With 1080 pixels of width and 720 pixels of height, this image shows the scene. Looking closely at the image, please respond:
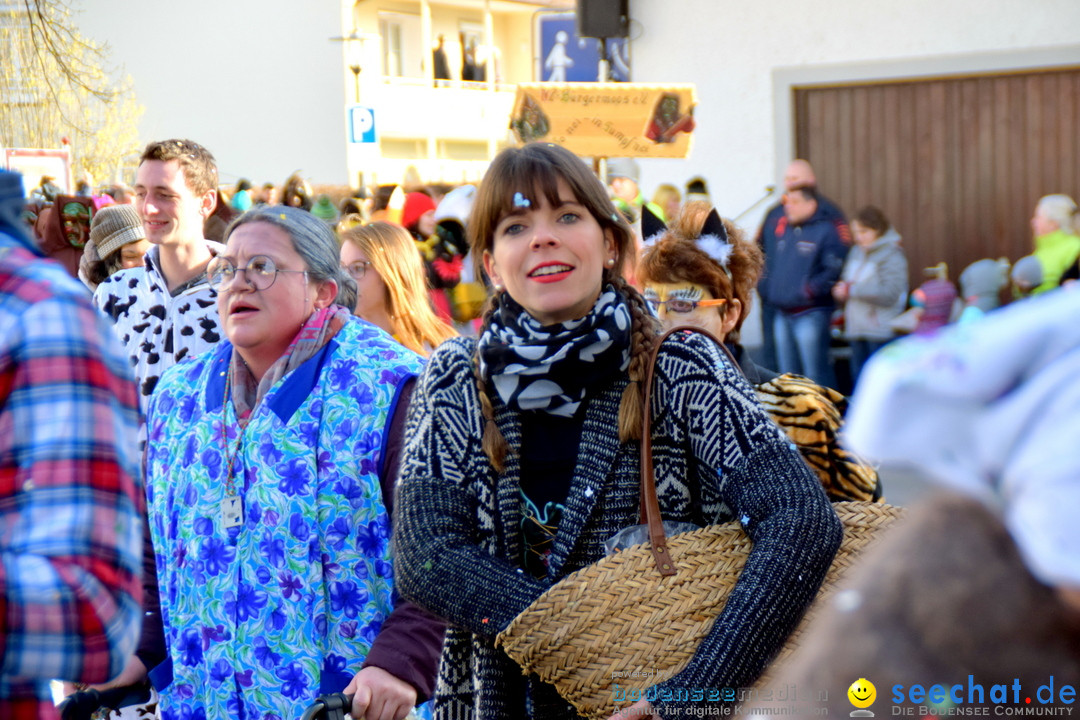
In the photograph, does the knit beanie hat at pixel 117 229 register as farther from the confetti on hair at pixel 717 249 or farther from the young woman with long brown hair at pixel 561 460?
the young woman with long brown hair at pixel 561 460

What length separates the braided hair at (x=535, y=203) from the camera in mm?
2410

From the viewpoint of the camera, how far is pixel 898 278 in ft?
30.9

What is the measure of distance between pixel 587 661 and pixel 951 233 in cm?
963

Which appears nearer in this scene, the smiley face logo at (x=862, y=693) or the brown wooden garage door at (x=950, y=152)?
the smiley face logo at (x=862, y=693)

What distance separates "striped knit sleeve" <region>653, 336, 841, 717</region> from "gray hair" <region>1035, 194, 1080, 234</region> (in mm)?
7686

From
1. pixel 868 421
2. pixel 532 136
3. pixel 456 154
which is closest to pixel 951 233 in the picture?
pixel 532 136

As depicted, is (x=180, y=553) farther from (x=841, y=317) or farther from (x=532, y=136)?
(x=841, y=317)

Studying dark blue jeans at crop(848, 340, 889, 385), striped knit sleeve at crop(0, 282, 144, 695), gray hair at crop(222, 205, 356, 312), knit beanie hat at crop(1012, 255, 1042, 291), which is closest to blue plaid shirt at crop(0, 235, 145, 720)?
striped knit sleeve at crop(0, 282, 144, 695)

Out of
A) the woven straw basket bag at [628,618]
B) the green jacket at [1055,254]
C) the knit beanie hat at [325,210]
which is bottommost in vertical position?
the woven straw basket bag at [628,618]

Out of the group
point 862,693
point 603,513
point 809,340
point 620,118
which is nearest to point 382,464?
point 603,513

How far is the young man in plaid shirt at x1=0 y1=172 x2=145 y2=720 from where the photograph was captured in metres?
1.39

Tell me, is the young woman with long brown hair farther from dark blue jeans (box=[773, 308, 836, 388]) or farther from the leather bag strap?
dark blue jeans (box=[773, 308, 836, 388])

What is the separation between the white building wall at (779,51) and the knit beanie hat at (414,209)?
3.25 metres

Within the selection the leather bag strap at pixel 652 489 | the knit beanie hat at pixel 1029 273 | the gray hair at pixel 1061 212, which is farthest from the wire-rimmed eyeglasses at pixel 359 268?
the gray hair at pixel 1061 212
